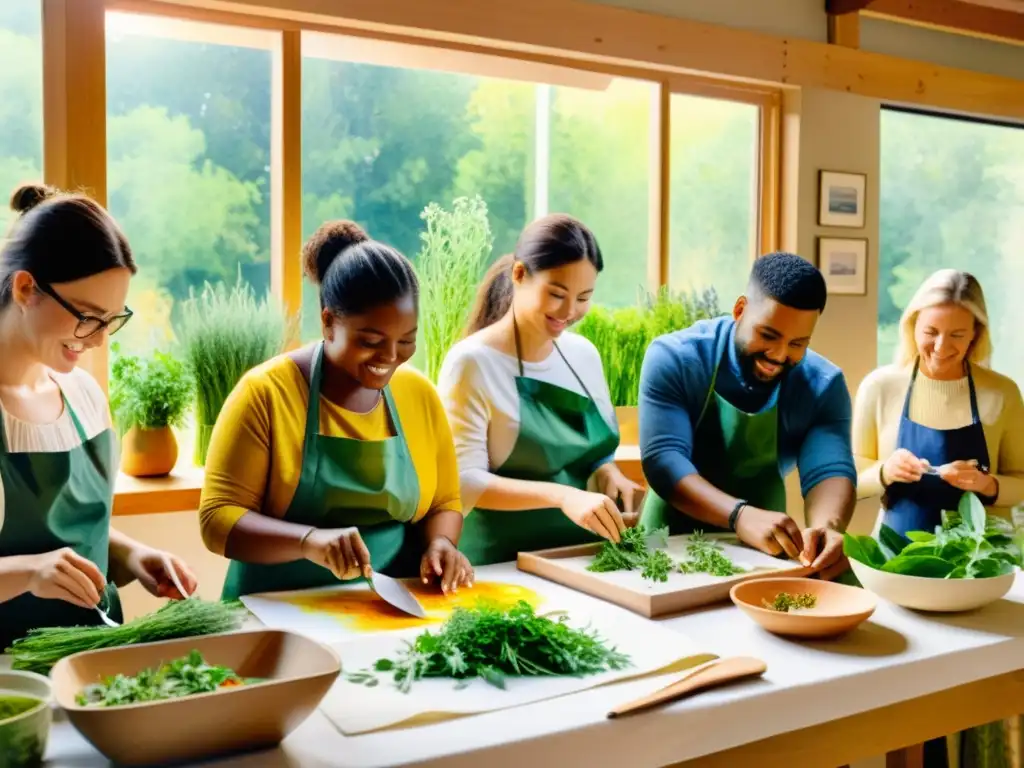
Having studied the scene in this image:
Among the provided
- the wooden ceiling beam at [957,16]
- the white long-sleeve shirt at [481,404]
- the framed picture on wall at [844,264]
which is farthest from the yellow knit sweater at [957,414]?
the wooden ceiling beam at [957,16]

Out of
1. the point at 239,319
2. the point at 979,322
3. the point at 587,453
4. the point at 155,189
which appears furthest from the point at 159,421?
the point at 979,322

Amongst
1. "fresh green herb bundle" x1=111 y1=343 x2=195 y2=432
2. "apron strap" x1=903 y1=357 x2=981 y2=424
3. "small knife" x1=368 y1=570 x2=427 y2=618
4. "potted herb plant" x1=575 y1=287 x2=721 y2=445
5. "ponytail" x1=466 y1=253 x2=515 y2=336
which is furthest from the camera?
"potted herb plant" x1=575 y1=287 x2=721 y2=445

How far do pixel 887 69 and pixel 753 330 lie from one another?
2.52 metres

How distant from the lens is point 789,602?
1779mm

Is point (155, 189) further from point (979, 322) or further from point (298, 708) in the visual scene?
point (979, 322)

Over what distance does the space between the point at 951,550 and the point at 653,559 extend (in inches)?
23.1

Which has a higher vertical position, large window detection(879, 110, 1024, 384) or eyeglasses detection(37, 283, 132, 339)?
large window detection(879, 110, 1024, 384)

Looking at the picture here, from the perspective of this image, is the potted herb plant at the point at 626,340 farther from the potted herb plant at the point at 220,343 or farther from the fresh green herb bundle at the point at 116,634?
the fresh green herb bundle at the point at 116,634

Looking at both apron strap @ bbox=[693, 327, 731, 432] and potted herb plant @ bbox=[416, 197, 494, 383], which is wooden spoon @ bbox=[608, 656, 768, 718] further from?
Result: potted herb plant @ bbox=[416, 197, 494, 383]

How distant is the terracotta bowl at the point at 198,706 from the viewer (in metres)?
1.13

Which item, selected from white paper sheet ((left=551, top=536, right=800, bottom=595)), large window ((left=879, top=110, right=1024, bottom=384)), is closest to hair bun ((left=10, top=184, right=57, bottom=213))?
white paper sheet ((left=551, top=536, right=800, bottom=595))

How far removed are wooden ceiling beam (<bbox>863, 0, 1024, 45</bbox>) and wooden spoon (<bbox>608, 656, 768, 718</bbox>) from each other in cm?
335

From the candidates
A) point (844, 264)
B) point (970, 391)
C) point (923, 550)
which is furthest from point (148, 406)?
point (844, 264)

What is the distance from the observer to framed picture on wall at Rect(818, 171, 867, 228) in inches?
162
